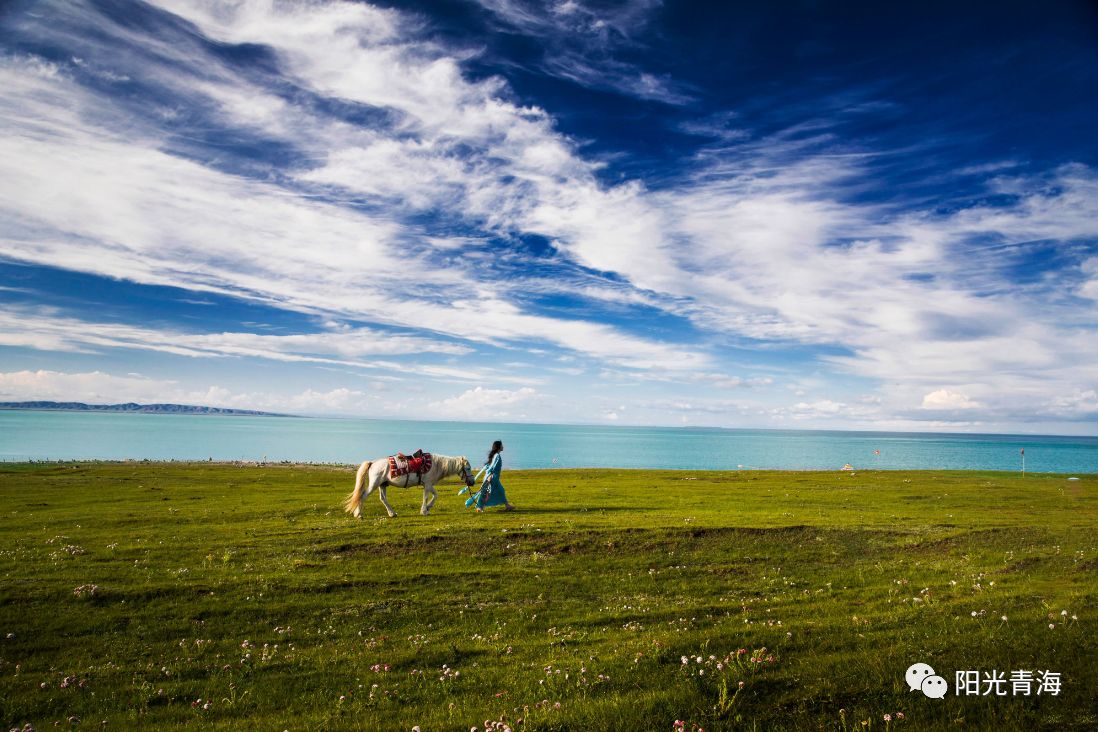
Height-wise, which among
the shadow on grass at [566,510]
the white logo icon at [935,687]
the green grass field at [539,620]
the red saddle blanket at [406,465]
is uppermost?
the red saddle blanket at [406,465]

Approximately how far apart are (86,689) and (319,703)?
483 cm

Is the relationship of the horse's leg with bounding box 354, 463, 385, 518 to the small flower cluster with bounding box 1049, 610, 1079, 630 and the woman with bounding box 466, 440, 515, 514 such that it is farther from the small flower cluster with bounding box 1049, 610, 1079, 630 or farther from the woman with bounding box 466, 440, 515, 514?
the small flower cluster with bounding box 1049, 610, 1079, 630

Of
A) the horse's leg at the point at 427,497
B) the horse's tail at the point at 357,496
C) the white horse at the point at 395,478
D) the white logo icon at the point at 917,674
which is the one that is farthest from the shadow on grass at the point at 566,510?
the white logo icon at the point at 917,674

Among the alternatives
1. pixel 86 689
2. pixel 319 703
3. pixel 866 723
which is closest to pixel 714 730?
pixel 866 723

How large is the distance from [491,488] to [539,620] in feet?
66.3

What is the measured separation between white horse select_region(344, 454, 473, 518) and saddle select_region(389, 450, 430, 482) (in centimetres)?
21

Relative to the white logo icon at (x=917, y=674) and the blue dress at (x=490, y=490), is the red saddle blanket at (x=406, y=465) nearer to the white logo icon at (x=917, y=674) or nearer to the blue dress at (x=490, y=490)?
the blue dress at (x=490, y=490)

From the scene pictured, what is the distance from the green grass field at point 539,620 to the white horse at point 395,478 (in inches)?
62.9

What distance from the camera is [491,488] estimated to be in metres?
34.0

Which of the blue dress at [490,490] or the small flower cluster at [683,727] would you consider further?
the blue dress at [490,490]

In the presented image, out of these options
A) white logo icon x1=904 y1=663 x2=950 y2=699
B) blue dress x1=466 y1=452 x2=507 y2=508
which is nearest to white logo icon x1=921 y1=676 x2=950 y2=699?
white logo icon x1=904 y1=663 x2=950 y2=699

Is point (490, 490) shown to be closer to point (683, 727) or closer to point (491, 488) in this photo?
point (491, 488)

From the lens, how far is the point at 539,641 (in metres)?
12.3

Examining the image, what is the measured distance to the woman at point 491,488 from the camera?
110ft
